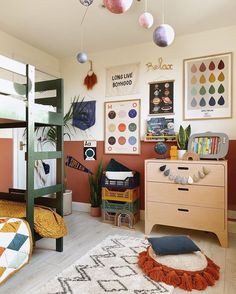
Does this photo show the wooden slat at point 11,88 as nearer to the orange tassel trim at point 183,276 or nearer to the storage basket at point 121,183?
the storage basket at point 121,183

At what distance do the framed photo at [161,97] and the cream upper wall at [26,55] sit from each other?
1584 mm

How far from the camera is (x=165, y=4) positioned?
220 cm

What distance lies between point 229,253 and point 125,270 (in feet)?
3.34

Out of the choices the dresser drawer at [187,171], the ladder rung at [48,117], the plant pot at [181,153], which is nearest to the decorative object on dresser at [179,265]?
the dresser drawer at [187,171]

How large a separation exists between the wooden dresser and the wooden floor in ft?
0.61

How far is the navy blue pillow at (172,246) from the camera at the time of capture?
5.54 feet

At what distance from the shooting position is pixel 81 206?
345 centimetres

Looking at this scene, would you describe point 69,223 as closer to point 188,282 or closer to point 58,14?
point 188,282

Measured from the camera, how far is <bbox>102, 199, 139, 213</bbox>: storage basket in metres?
2.75

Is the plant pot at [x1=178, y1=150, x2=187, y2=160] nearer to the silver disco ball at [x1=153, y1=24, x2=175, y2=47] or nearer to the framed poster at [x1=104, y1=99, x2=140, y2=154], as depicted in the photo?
the framed poster at [x1=104, y1=99, x2=140, y2=154]

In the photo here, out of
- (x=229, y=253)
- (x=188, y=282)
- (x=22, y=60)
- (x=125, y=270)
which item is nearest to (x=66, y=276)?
(x=125, y=270)

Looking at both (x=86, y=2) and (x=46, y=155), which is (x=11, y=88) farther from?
(x=86, y=2)

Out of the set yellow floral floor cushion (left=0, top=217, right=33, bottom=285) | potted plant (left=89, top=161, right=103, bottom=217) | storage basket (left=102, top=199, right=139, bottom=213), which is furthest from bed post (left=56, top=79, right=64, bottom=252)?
potted plant (left=89, top=161, right=103, bottom=217)

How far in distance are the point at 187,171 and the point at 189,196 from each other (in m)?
0.26
